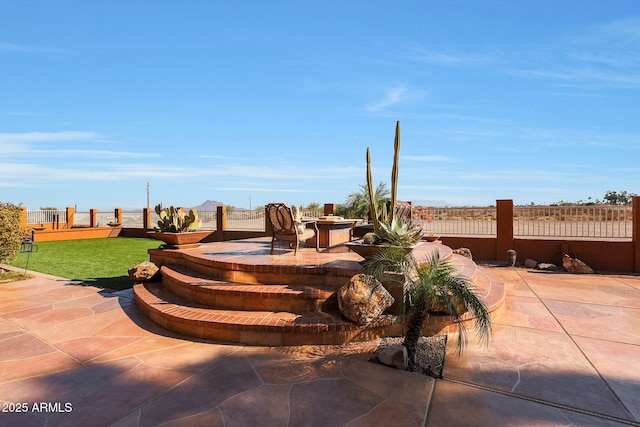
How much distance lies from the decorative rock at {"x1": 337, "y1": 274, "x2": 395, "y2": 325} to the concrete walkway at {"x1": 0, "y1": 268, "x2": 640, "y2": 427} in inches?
12.3

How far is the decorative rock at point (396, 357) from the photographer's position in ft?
9.93

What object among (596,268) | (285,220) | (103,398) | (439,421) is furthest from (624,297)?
Result: (103,398)

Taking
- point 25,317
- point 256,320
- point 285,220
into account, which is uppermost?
point 285,220

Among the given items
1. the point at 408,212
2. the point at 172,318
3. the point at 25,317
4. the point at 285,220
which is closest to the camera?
the point at 172,318

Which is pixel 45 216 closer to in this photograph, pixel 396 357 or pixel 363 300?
pixel 363 300

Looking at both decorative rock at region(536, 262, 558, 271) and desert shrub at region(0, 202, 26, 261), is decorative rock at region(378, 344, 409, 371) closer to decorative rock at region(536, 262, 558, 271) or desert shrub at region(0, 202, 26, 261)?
decorative rock at region(536, 262, 558, 271)

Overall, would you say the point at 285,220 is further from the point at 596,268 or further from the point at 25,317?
the point at 596,268

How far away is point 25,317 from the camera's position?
15.1ft

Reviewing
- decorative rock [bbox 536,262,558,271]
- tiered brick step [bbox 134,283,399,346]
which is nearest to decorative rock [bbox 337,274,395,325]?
tiered brick step [bbox 134,283,399,346]

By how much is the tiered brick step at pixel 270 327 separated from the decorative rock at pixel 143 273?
2015mm

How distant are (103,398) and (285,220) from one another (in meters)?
3.75

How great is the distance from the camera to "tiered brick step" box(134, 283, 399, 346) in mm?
3561

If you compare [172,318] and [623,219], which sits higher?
[623,219]

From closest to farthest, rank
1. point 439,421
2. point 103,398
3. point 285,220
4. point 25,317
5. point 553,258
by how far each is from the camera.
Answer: point 439,421, point 103,398, point 25,317, point 285,220, point 553,258
